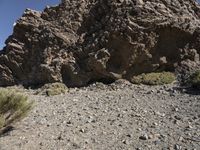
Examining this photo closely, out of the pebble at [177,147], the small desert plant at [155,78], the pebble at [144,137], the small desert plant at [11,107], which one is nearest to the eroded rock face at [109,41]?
the small desert plant at [155,78]

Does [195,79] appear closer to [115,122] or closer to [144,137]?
[115,122]

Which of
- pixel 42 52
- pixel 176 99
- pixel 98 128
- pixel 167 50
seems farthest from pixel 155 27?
pixel 98 128

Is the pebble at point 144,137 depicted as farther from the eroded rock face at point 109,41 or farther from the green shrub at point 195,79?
the eroded rock face at point 109,41

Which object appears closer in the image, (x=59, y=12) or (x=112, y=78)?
(x=112, y=78)

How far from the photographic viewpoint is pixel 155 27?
13938 mm

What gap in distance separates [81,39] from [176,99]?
232 inches

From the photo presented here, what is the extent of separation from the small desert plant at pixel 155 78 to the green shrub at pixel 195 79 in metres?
0.70

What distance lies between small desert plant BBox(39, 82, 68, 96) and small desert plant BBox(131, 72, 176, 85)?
8.22 feet

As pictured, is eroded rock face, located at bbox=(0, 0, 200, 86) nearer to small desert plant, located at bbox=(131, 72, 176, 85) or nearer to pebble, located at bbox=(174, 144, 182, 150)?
small desert plant, located at bbox=(131, 72, 176, 85)

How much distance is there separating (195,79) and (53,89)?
489cm

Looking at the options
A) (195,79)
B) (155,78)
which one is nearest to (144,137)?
(195,79)

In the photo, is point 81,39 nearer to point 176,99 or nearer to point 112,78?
point 112,78

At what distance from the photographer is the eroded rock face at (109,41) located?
46.0 feet

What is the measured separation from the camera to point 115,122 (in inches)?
362
